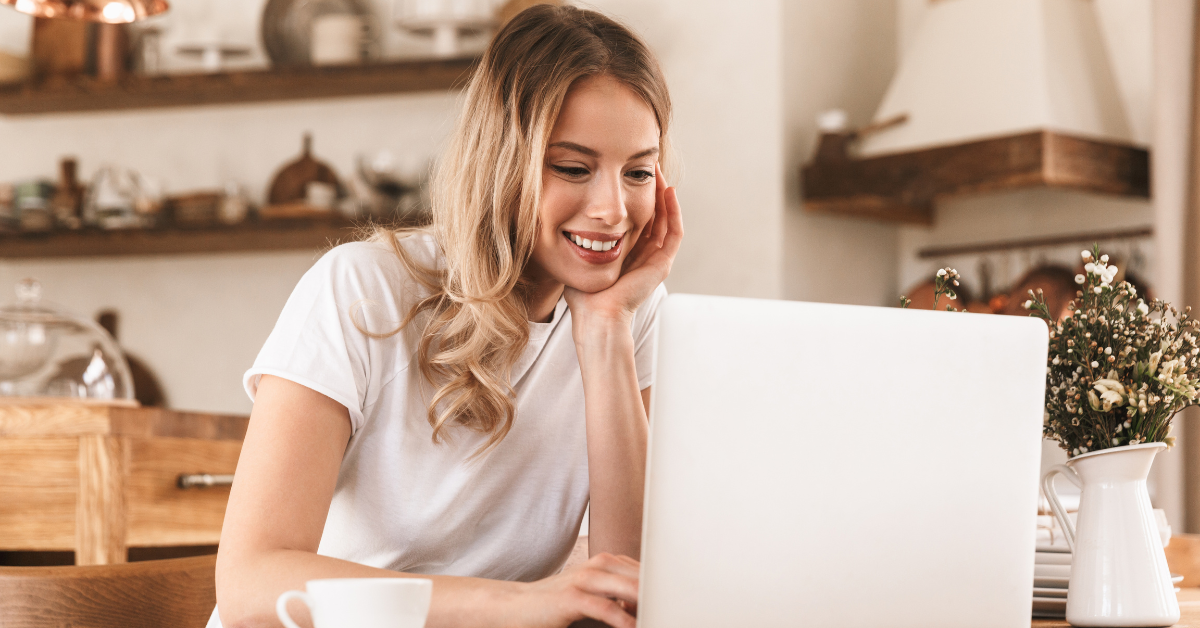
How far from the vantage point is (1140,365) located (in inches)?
39.5

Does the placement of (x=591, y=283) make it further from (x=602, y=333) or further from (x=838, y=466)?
(x=838, y=466)

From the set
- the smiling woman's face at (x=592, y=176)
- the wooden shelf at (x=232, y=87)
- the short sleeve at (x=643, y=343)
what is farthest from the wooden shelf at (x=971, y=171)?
the smiling woman's face at (x=592, y=176)

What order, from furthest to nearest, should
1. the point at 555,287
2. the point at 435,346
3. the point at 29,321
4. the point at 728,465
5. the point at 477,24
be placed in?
the point at 477,24 < the point at 29,321 < the point at 555,287 < the point at 435,346 < the point at 728,465

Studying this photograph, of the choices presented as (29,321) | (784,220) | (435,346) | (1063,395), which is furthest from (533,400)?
(784,220)

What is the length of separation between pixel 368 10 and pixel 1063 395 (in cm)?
267

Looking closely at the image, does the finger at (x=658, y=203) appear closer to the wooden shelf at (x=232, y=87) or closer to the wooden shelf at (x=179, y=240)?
the wooden shelf at (x=232, y=87)

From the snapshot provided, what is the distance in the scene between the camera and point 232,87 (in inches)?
122

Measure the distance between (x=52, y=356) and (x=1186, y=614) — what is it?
5.88 ft

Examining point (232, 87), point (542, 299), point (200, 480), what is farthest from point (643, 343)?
point (232, 87)

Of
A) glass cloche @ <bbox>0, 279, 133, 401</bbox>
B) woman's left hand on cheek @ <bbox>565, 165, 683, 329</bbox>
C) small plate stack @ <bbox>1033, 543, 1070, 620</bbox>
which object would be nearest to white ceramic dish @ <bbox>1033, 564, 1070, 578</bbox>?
small plate stack @ <bbox>1033, 543, 1070, 620</bbox>

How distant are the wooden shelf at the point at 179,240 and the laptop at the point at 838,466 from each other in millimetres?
2302

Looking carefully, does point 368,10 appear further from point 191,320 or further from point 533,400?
point 533,400

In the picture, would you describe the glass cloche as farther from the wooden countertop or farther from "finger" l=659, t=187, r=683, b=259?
"finger" l=659, t=187, r=683, b=259

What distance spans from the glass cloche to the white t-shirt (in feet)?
2.94
